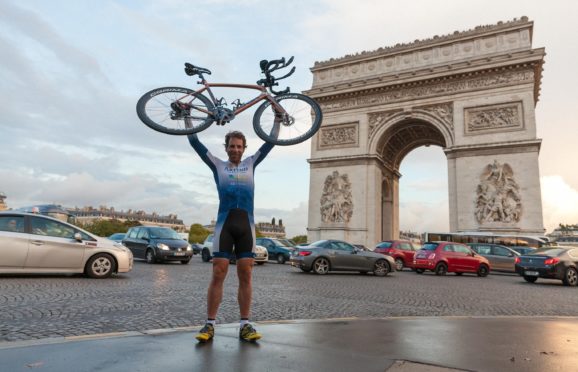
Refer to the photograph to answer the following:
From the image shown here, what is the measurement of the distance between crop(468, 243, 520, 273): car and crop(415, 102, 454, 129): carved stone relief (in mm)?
10197

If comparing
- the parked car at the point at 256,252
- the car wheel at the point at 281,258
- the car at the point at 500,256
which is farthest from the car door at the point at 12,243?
the car at the point at 500,256

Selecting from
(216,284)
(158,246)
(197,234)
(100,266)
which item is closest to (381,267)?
(158,246)

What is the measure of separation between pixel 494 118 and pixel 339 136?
426 inches

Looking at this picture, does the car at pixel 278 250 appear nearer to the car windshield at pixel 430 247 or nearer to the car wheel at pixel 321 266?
the car wheel at pixel 321 266

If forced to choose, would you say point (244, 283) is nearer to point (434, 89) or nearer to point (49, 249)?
point (49, 249)

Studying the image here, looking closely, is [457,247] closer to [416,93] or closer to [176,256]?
[176,256]

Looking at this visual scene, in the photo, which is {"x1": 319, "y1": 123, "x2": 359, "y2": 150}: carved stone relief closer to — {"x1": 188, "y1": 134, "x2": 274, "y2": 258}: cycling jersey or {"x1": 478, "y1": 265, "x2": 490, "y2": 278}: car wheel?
{"x1": 478, "y1": 265, "x2": 490, "y2": 278}: car wheel

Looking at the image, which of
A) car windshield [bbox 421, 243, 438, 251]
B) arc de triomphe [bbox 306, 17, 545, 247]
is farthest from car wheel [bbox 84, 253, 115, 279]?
arc de triomphe [bbox 306, 17, 545, 247]

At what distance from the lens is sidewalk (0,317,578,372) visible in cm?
284

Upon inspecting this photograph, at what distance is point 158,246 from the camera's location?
1616 cm

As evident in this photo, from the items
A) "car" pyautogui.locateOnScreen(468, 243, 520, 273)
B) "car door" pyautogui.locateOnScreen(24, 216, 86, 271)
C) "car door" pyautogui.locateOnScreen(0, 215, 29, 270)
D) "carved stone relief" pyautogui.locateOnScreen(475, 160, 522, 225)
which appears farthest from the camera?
"carved stone relief" pyautogui.locateOnScreen(475, 160, 522, 225)

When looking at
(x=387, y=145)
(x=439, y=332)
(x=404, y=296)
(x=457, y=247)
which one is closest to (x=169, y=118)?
(x=439, y=332)

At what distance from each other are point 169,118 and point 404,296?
19.6ft

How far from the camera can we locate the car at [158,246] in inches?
638
